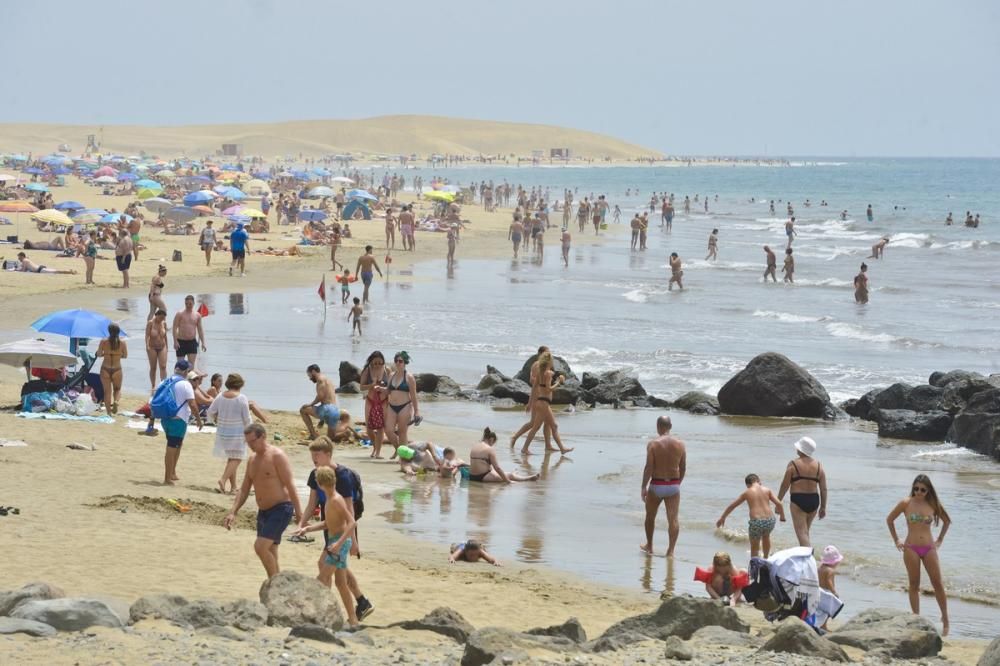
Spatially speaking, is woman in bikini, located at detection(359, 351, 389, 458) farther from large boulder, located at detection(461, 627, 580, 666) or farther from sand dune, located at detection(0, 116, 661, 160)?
sand dune, located at detection(0, 116, 661, 160)

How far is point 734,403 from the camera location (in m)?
18.7

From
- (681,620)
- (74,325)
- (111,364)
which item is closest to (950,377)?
(111,364)

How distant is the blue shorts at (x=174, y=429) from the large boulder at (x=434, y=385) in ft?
24.0

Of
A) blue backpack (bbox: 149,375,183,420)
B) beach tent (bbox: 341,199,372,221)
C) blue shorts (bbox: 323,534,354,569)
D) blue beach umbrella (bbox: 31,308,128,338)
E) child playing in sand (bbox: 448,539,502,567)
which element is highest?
beach tent (bbox: 341,199,372,221)

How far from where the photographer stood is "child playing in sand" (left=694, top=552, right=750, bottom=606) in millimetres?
9891

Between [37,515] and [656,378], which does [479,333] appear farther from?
[37,515]

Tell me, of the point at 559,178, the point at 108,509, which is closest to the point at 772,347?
the point at 108,509

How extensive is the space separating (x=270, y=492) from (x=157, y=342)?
8.75 metres

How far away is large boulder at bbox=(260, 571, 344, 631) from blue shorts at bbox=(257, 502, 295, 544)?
807 millimetres

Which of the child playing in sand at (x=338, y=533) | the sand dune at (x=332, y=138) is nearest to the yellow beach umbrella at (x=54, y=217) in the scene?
the child playing in sand at (x=338, y=533)

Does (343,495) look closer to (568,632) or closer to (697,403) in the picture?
(568,632)

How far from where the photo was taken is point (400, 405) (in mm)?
14469

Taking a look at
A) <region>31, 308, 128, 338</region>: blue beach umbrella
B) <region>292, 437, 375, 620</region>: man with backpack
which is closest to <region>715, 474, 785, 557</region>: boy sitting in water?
<region>292, 437, 375, 620</region>: man with backpack

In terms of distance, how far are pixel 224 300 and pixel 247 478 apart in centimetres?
1938
